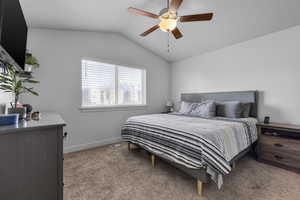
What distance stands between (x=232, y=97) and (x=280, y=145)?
1.25 m

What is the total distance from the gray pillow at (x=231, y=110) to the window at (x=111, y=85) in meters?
2.10

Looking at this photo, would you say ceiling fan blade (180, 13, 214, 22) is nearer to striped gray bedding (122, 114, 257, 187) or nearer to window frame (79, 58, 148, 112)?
striped gray bedding (122, 114, 257, 187)

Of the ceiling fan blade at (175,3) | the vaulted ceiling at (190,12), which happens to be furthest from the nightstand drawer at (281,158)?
the ceiling fan blade at (175,3)

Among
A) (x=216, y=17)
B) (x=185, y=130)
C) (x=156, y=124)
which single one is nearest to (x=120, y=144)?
(x=156, y=124)

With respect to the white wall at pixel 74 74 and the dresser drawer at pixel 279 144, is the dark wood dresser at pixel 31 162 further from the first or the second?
the dresser drawer at pixel 279 144

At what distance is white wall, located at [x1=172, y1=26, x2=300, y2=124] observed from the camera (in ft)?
7.91

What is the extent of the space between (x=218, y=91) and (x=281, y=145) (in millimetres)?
1641

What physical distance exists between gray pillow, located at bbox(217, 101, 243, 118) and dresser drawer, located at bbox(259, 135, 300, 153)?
55 cm

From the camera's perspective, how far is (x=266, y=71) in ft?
8.88

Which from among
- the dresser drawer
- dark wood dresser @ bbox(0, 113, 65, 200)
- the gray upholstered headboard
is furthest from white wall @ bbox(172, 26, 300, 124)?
dark wood dresser @ bbox(0, 113, 65, 200)

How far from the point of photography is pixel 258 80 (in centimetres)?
281

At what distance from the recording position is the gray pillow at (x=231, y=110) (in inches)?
106

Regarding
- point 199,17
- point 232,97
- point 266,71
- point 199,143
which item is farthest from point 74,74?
point 266,71

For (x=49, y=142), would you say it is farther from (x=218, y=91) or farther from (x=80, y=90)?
(x=218, y=91)
